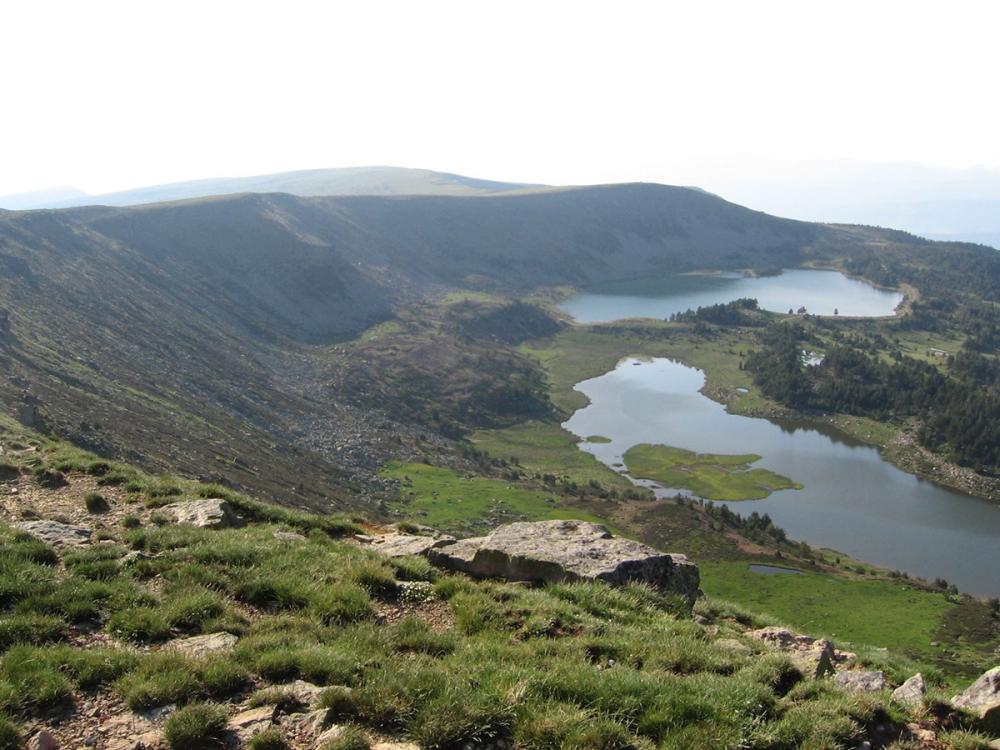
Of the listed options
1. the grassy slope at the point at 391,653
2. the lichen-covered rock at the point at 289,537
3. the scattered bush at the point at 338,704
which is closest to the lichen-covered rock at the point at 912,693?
the grassy slope at the point at 391,653

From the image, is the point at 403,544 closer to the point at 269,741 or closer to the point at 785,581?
the point at 269,741

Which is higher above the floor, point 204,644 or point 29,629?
point 29,629

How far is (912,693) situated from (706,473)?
87.5 m

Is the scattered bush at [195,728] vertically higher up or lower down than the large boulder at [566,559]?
higher up

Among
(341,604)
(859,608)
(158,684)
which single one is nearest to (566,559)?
(341,604)

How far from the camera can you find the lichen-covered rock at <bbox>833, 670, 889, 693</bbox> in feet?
34.3

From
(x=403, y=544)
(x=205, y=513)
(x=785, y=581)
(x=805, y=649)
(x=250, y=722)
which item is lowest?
(x=785, y=581)

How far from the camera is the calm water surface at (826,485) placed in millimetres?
71625

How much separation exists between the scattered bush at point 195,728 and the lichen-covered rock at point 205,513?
897 cm

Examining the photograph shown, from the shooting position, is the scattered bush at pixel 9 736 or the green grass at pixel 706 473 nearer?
the scattered bush at pixel 9 736

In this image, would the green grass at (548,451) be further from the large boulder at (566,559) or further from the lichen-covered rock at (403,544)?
the large boulder at (566,559)

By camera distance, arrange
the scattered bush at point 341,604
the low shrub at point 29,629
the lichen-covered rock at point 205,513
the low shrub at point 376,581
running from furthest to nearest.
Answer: the lichen-covered rock at point 205,513
the low shrub at point 376,581
the scattered bush at point 341,604
the low shrub at point 29,629

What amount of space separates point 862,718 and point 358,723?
21.8ft

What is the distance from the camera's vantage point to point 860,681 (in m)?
10.9
